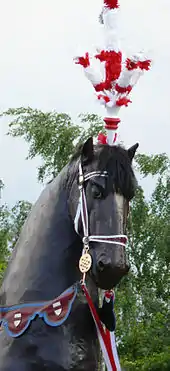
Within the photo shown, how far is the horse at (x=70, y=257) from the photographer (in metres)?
5.65

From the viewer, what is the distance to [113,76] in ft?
19.9

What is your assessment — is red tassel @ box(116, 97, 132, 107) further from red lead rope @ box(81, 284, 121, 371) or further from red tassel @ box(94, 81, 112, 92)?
red lead rope @ box(81, 284, 121, 371)

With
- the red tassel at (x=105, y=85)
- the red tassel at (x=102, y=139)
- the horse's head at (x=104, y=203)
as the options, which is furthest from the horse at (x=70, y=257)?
the red tassel at (x=105, y=85)

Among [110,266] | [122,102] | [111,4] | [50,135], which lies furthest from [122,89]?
[50,135]

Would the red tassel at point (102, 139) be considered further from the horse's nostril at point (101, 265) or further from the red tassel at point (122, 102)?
the horse's nostril at point (101, 265)

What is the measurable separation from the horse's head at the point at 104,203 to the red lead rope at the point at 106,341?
20 cm

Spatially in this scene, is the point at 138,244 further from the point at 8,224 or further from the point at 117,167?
the point at 117,167

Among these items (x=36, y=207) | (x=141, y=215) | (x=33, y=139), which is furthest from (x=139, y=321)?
(x=36, y=207)

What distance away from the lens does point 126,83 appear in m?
6.09

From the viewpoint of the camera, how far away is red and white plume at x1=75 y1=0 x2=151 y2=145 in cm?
605

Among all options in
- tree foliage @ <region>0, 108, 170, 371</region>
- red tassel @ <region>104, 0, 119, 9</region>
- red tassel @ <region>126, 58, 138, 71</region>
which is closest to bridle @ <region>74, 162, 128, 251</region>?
red tassel @ <region>126, 58, 138, 71</region>

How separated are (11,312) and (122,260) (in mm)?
817

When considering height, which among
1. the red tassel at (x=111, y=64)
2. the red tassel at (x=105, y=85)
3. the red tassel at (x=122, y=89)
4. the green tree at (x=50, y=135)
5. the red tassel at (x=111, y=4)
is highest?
the green tree at (x=50, y=135)

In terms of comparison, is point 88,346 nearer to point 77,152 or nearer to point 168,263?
point 77,152
